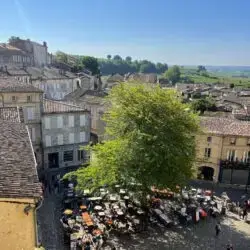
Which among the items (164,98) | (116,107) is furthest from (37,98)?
(164,98)

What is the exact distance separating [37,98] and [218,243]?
82.2 ft

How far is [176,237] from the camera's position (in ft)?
81.4

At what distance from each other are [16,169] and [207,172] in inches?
1322

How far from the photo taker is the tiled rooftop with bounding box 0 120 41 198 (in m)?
8.97

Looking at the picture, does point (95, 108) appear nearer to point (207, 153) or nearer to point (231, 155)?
point (207, 153)

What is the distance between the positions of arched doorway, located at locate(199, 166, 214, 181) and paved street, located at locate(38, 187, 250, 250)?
1192 centimetres

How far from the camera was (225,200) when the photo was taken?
107 ft

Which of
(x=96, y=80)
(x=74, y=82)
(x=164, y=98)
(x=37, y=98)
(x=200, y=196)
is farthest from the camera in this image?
(x=96, y=80)

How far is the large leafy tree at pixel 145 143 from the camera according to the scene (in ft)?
84.4

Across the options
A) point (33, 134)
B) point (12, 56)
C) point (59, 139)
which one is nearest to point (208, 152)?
point (59, 139)

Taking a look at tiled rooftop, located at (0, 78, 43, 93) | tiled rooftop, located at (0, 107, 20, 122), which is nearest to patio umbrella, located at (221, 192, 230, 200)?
tiled rooftop, located at (0, 107, 20, 122)

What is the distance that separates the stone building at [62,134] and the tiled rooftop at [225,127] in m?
14.9

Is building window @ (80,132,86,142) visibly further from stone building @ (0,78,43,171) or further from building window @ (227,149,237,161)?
building window @ (227,149,237,161)

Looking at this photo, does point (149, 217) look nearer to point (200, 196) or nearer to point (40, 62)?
point (200, 196)
